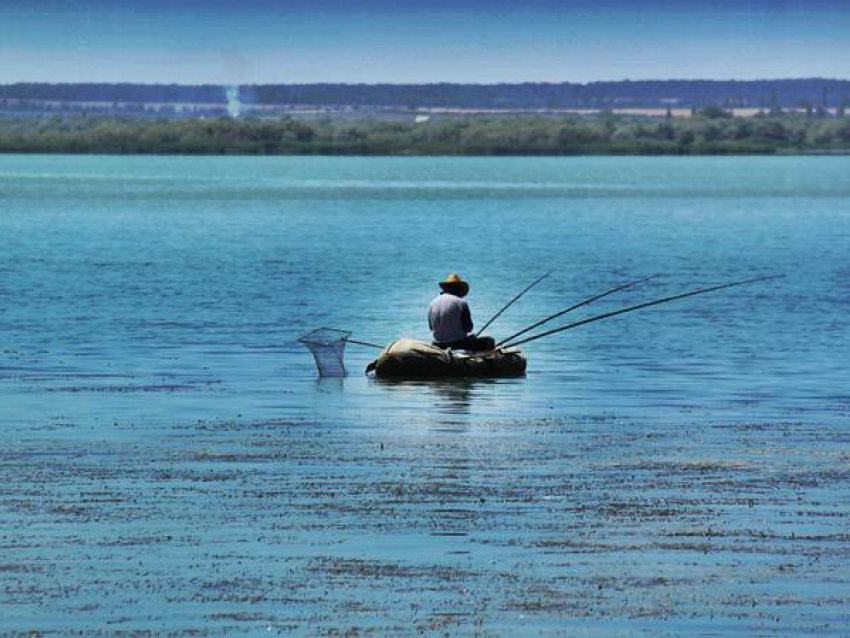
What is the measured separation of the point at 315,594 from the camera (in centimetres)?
1312

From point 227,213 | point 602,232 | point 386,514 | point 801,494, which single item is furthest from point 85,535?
point 227,213

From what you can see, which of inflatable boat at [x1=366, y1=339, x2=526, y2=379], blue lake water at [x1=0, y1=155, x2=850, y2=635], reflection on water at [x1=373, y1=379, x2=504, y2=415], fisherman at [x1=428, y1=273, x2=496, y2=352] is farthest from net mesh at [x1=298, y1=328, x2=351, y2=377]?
fisherman at [x1=428, y1=273, x2=496, y2=352]

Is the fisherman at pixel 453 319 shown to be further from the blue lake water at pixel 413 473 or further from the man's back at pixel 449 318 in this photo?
the blue lake water at pixel 413 473

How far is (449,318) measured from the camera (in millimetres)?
26500

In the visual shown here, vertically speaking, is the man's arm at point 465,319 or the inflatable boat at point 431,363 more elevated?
the man's arm at point 465,319

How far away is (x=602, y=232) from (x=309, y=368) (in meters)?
75.1

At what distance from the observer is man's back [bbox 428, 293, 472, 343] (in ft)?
86.2

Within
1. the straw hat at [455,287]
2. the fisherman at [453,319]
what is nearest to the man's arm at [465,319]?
the fisherman at [453,319]

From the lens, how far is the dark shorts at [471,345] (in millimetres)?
27109

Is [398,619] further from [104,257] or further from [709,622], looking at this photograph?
[104,257]

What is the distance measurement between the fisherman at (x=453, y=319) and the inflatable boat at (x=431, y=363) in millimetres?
145

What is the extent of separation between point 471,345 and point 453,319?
0.85m

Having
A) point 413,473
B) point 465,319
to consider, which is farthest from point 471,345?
point 413,473

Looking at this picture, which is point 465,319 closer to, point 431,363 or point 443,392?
point 431,363
